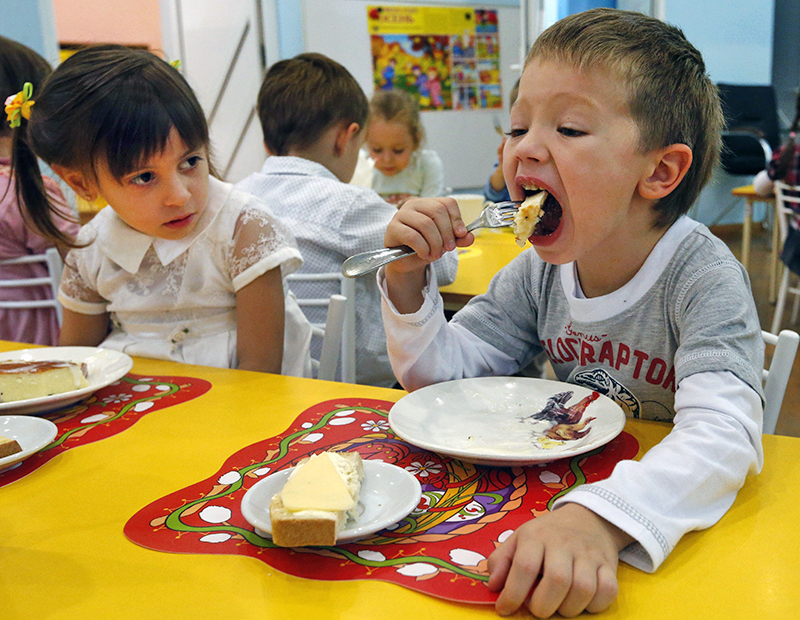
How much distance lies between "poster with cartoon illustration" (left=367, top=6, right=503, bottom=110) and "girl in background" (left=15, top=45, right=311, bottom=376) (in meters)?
4.38

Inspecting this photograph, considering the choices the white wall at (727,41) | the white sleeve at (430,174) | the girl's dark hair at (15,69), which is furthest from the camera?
the white wall at (727,41)

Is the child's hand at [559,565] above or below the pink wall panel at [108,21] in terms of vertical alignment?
below

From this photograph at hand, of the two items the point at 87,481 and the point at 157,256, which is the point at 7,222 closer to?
the point at 157,256

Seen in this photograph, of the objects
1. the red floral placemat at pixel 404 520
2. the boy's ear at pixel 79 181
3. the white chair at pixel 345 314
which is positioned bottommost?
the white chair at pixel 345 314

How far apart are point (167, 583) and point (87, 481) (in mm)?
243

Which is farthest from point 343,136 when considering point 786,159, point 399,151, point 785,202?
point 785,202

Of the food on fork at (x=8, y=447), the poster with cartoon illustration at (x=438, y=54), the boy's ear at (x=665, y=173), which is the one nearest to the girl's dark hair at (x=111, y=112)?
the food on fork at (x=8, y=447)

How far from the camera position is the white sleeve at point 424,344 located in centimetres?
91

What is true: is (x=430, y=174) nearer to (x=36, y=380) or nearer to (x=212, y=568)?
(x=36, y=380)

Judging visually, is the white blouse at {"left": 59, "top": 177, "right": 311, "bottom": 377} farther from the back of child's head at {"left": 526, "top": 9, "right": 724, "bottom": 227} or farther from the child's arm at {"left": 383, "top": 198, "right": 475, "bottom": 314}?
the back of child's head at {"left": 526, "top": 9, "right": 724, "bottom": 227}

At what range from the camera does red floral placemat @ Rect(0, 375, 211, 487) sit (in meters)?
0.77

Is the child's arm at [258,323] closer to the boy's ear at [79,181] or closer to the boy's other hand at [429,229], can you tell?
the boy's ear at [79,181]

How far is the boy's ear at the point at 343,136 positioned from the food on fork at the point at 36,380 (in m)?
1.20

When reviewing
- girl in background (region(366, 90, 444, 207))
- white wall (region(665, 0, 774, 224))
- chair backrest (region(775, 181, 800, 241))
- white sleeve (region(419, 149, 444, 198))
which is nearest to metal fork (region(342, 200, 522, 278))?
girl in background (region(366, 90, 444, 207))
